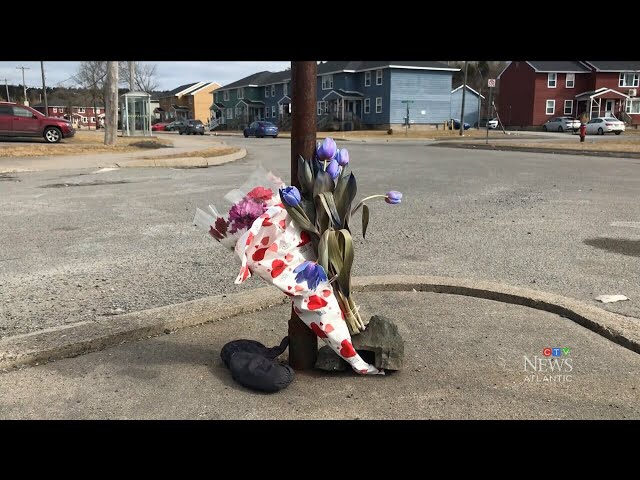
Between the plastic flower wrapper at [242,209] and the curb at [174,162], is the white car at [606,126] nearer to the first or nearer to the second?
the curb at [174,162]

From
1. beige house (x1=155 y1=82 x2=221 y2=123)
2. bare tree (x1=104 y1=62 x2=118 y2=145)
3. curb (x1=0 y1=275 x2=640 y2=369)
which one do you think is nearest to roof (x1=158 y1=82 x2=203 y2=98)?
beige house (x1=155 y1=82 x2=221 y2=123)

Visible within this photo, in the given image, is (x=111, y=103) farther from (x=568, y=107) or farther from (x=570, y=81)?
(x=568, y=107)

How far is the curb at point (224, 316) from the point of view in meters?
3.47

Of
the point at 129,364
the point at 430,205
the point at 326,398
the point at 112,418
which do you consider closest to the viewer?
the point at 112,418

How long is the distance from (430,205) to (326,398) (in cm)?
705

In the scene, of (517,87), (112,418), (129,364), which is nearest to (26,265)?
(129,364)

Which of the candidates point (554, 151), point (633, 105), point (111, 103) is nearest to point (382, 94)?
point (633, 105)

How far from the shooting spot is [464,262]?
5844mm

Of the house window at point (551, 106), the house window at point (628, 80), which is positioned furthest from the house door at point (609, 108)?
the house window at point (551, 106)

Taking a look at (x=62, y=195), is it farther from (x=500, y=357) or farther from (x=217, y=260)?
(x=500, y=357)

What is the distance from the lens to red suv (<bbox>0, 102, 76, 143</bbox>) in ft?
83.9

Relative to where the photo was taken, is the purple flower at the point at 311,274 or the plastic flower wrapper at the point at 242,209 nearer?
the purple flower at the point at 311,274

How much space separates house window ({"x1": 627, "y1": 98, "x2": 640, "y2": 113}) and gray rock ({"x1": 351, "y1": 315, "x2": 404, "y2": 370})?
234ft
